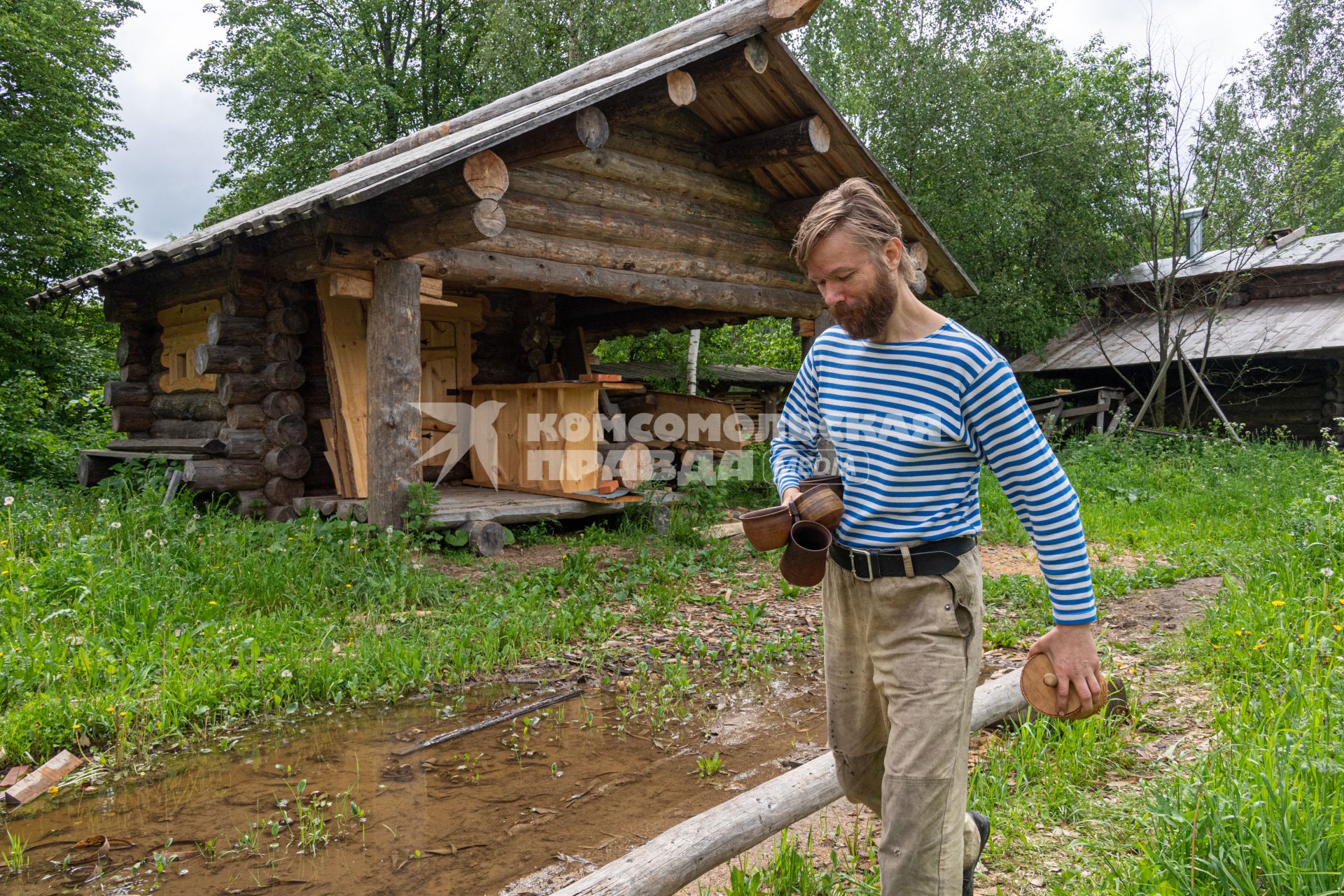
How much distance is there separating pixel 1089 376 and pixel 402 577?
17.5 metres

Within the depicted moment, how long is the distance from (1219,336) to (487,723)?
659 inches

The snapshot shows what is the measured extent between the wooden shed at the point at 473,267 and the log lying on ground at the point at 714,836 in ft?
16.3

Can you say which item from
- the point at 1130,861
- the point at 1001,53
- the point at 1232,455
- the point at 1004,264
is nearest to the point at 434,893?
the point at 1130,861

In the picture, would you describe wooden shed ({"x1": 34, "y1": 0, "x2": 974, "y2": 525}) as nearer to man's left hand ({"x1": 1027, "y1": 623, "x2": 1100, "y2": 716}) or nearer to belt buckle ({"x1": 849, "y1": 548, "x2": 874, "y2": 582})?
belt buckle ({"x1": 849, "y1": 548, "x2": 874, "y2": 582})

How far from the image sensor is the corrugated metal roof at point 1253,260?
1662cm

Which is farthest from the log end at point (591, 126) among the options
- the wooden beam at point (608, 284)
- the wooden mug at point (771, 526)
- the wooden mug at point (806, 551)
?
the wooden mug at point (806, 551)

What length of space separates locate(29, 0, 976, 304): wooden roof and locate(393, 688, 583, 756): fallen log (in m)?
3.73

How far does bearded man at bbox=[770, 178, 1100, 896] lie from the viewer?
7.20 ft

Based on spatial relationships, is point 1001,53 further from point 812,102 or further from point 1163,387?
point 812,102

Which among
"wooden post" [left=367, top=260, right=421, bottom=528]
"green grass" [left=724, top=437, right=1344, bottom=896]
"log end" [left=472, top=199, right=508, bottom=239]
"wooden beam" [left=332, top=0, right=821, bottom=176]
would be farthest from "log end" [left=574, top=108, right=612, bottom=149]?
"green grass" [left=724, top=437, right=1344, bottom=896]

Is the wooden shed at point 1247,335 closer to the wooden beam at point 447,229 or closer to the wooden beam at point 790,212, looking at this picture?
the wooden beam at point 790,212

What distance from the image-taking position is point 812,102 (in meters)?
8.83

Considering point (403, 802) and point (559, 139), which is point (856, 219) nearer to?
point (403, 802)

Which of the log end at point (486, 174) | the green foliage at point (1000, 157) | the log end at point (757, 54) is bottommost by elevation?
the log end at point (486, 174)
